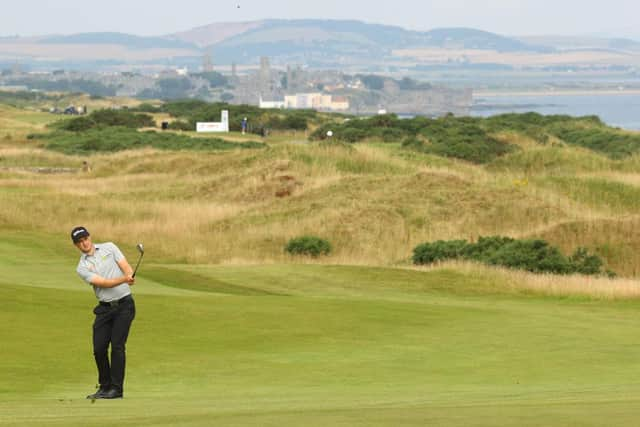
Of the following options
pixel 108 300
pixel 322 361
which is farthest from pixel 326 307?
pixel 108 300

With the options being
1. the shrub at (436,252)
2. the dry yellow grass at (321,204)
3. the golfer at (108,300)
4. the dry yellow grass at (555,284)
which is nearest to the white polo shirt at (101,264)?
the golfer at (108,300)

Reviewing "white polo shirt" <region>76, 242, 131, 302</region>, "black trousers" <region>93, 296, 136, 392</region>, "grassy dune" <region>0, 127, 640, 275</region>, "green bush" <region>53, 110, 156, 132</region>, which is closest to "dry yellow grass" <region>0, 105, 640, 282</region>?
"grassy dune" <region>0, 127, 640, 275</region>

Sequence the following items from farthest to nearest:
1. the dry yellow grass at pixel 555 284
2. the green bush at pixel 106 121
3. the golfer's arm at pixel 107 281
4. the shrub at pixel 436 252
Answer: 1. the green bush at pixel 106 121
2. the shrub at pixel 436 252
3. the dry yellow grass at pixel 555 284
4. the golfer's arm at pixel 107 281

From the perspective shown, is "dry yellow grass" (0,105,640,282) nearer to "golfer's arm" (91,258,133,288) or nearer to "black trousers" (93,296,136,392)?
"black trousers" (93,296,136,392)

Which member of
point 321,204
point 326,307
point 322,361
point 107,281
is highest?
point 107,281

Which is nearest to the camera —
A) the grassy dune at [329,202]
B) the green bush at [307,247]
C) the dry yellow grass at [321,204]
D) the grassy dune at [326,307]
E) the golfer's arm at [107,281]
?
the grassy dune at [326,307]

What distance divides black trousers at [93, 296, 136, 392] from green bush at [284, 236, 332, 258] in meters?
26.7

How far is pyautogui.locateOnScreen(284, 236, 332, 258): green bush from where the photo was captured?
130ft

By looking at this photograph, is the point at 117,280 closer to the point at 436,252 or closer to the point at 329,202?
the point at 436,252

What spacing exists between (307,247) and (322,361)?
81.0ft

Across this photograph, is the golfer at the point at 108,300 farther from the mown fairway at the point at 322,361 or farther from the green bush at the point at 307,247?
the green bush at the point at 307,247

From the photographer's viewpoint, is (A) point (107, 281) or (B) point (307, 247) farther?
(B) point (307, 247)

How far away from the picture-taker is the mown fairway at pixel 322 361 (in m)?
10.4

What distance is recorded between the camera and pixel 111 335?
502 inches
